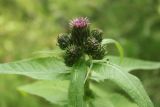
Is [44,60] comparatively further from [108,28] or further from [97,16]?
[97,16]

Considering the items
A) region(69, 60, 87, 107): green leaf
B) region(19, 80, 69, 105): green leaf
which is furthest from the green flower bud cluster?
region(19, 80, 69, 105): green leaf

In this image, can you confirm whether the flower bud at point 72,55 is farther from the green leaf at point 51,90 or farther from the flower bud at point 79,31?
the green leaf at point 51,90

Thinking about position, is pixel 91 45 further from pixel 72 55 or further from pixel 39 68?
pixel 39 68

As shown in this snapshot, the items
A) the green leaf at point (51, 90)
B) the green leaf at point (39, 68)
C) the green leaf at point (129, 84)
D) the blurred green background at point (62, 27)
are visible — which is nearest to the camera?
the green leaf at point (129, 84)

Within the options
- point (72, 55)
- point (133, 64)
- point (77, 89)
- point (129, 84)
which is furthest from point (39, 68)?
point (133, 64)

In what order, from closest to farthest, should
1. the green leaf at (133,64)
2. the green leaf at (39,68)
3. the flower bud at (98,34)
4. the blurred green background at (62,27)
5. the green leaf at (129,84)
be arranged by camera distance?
the green leaf at (129,84) < the green leaf at (39,68) < the flower bud at (98,34) < the green leaf at (133,64) < the blurred green background at (62,27)

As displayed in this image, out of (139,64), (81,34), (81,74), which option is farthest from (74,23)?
(139,64)

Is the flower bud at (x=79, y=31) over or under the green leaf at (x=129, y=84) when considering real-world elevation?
over

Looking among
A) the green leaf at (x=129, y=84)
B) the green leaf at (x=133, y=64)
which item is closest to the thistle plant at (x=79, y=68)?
the green leaf at (x=129, y=84)
